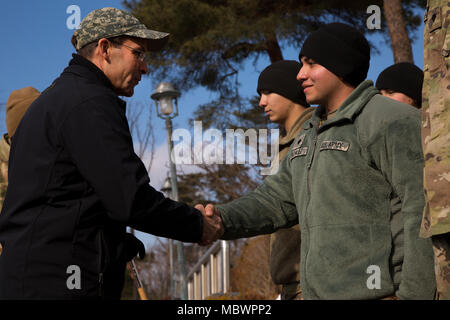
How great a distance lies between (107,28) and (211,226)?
1169 mm

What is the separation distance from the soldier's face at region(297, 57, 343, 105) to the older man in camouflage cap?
104 centimetres

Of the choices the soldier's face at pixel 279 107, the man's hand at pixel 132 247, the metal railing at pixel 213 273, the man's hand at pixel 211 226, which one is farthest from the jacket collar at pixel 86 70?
the metal railing at pixel 213 273

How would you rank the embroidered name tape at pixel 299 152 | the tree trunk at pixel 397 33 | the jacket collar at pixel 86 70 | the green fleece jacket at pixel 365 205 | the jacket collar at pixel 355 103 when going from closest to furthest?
the green fleece jacket at pixel 365 205, the jacket collar at pixel 86 70, the jacket collar at pixel 355 103, the embroidered name tape at pixel 299 152, the tree trunk at pixel 397 33

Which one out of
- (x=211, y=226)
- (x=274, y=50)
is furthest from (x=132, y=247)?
(x=274, y=50)

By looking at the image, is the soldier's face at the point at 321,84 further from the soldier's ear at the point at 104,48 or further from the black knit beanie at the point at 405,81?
the black knit beanie at the point at 405,81

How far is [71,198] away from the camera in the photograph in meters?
2.61

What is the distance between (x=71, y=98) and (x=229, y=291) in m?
9.96

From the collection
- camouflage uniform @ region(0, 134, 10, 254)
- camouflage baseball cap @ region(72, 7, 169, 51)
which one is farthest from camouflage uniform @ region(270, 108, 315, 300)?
camouflage uniform @ region(0, 134, 10, 254)

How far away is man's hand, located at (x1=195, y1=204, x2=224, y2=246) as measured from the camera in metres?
3.41

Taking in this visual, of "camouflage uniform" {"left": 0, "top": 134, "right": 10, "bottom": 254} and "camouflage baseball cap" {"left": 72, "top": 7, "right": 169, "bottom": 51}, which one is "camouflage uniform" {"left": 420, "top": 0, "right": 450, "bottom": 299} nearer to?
"camouflage baseball cap" {"left": 72, "top": 7, "right": 169, "bottom": 51}

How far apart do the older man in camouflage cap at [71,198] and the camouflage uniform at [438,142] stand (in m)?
1.15

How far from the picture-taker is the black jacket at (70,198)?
100.0 inches

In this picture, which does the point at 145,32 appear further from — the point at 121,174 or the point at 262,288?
the point at 262,288
